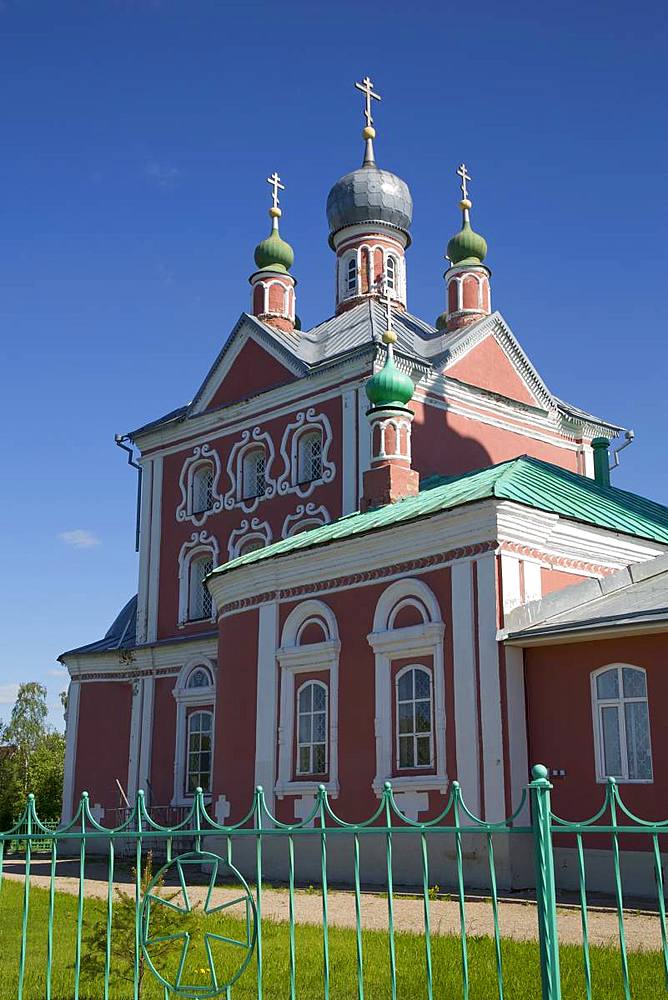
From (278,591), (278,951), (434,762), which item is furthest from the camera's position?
(278,591)

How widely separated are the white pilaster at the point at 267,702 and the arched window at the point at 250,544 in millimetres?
4460

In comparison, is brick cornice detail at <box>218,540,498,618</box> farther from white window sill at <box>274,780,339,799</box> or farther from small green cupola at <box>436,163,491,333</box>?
small green cupola at <box>436,163,491,333</box>

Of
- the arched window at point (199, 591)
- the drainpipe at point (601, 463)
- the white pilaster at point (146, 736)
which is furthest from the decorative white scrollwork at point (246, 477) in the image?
the drainpipe at point (601, 463)

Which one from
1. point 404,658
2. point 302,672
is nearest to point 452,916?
point 404,658

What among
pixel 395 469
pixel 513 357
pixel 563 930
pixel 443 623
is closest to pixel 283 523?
pixel 395 469

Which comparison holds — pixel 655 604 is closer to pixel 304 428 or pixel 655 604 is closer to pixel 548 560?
pixel 548 560

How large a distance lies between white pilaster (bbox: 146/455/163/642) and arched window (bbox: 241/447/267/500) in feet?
7.89

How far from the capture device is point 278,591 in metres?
14.3

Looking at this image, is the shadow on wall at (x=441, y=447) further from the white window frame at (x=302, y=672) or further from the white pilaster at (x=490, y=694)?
the white pilaster at (x=490, y=694)

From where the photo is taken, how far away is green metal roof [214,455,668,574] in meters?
12.2

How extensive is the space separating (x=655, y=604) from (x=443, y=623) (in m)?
2.46

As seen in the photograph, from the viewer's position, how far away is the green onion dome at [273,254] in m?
21.9

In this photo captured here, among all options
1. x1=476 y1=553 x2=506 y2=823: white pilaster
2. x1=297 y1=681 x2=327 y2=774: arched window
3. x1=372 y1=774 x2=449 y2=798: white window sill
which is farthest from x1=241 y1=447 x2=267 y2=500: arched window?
x1=476 y1=553 x2=506 y2=823: white pilaster

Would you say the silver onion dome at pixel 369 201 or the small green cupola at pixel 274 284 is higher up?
the silver onion dome at pixel 369 201
